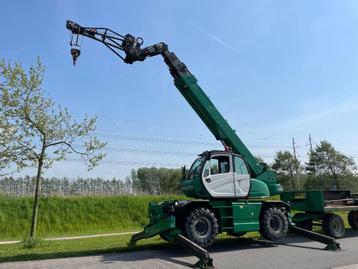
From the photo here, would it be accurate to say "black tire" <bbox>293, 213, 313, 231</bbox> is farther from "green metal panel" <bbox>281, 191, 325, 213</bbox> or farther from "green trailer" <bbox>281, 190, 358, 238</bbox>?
"green metal panel" <bbox>281, 191, 325, 213</bbox>

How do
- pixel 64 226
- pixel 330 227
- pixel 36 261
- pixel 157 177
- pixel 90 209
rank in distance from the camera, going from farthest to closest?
pixel 157 177 < pixel 90 209 < pixel 64 226 < pixel 330 227 < pixel 36 261

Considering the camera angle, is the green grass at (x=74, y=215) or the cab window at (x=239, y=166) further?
the green grass at (x=74, y=215)

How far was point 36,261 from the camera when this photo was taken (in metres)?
10.7

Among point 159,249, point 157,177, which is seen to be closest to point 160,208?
point 159,249

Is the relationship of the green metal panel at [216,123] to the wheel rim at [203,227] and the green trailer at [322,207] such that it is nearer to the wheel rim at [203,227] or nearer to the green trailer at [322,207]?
the green trailer at [322,207]

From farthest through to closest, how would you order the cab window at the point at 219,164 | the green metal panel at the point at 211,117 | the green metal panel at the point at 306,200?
1. the green metal panel at the point at 306,200
2. the green metal panel at the point at 211,117
3. the cab window at the point at 219,164

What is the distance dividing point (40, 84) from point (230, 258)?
12.0m

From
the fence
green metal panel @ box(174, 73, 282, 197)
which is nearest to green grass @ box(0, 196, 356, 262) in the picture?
the fence

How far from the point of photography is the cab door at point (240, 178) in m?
13.8

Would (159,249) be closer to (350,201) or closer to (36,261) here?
(36,261)

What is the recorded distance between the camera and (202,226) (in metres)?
12.6

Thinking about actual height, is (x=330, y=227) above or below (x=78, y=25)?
below

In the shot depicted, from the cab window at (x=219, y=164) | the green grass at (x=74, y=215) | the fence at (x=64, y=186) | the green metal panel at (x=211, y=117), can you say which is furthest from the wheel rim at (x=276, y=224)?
the fence at (x=64, y=186)

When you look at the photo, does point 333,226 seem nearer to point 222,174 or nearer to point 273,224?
point 273,224
